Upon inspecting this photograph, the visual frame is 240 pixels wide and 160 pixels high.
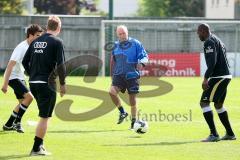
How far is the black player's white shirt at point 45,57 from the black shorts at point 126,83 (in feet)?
14.2

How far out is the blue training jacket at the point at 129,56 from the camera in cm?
1608

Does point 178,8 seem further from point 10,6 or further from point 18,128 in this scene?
point 18,128

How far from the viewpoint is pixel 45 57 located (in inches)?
461

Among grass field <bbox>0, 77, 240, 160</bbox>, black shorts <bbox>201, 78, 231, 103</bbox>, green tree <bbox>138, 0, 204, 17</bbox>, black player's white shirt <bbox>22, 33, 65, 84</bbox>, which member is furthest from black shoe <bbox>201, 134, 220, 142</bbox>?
green tree <bbox>138, 0, 204, 17</bbox>

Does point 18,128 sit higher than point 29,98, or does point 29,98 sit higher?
point 29,98

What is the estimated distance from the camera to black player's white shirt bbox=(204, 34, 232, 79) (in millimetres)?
13500

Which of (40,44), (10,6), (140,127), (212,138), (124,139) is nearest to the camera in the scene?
(40,44)

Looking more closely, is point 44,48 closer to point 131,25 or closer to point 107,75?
point 107,75

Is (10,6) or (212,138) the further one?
(10,6)

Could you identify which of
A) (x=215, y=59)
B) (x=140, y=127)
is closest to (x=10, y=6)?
(x=140, y=127)

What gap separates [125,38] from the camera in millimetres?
15781

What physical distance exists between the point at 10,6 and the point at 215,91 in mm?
48787

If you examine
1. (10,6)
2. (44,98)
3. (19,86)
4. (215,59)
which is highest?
(215,59)

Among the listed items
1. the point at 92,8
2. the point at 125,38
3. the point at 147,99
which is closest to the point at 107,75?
the point at 147,99
